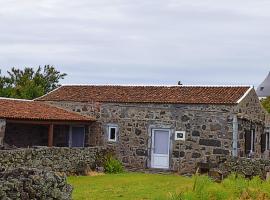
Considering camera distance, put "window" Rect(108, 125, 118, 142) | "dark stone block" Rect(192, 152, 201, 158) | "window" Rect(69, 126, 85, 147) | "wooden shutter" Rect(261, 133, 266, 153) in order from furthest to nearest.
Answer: "wooden shutter" Rect(261, 133, 266, 153)
"window" Rect(69, 126, 85, 147)
"window" Rect(108, 125, 118, 142)
"dark stone block" Rect(192, 152, 201, 158)

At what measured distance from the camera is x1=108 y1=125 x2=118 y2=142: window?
2791 cm

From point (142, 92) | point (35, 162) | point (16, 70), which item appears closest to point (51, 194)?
point (35, 162)

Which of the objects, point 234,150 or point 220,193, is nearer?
point 220,193

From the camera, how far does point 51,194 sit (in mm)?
11828

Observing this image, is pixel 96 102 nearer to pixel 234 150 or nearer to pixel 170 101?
pixel 170 101

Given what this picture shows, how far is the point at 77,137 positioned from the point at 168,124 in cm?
503

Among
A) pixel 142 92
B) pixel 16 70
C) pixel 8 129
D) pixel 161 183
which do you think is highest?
pixel 16 70

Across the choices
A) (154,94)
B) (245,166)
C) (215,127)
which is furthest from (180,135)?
(245,166)

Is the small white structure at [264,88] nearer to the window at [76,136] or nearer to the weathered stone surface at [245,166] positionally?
the window at [76,136]

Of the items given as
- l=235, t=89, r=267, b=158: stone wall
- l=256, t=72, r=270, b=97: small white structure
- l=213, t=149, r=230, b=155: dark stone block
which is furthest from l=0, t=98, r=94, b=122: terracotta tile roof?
l=256, t=72, r=270, b=97: small white structure

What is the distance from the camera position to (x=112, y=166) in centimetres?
2572

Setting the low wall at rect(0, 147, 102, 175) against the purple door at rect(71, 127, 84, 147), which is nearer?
the low wall at rect(0, 147, 102, 175)

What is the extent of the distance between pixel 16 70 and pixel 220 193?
3304 cm

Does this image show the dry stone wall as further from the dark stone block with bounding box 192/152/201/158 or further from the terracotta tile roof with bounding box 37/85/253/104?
the terracotta tile roof with bounding box 37/85/253/104
